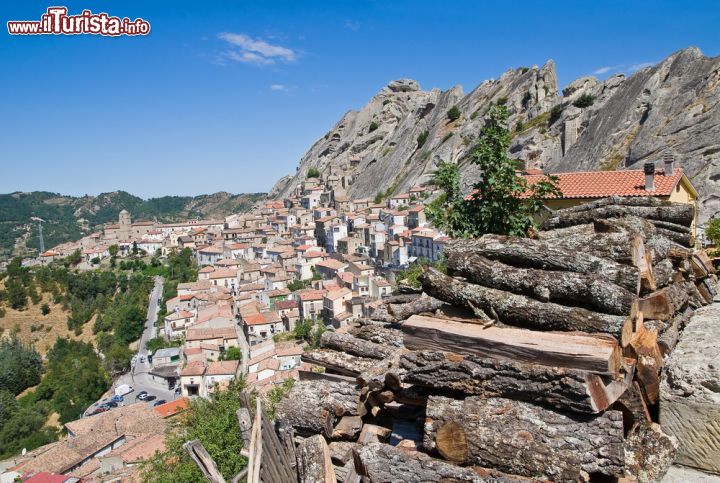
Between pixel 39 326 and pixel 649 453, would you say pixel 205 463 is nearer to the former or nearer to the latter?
pixel 649 453

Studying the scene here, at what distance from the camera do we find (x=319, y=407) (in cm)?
560

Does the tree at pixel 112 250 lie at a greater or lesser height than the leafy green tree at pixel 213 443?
lesser

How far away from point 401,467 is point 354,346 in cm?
268

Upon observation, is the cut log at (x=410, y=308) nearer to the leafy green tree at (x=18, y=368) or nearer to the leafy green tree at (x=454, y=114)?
the leafy green tree at (x=18, y=368)

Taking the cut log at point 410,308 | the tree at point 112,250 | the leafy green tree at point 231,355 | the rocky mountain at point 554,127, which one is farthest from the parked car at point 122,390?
the tree at point 112,250

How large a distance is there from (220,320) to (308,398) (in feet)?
177

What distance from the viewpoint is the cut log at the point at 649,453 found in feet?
13.6

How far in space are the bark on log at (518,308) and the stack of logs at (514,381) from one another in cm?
1

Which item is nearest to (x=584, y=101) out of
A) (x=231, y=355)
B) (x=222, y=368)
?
(x=231, y=355)

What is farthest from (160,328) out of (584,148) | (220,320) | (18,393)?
(584,148)

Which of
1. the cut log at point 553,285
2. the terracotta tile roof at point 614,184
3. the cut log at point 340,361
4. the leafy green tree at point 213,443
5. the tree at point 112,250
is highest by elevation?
the terracotta tile roof at point 614,184

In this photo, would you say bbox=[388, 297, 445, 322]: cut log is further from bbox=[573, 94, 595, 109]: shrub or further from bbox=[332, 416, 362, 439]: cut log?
bbox=[573, 94, 595, 109]: shrub

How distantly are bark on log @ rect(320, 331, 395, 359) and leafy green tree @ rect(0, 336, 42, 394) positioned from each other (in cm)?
7111

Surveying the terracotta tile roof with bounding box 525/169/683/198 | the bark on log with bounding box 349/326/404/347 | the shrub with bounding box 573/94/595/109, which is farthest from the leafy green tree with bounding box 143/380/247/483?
the shrub with bounding box 573/94/595/109
